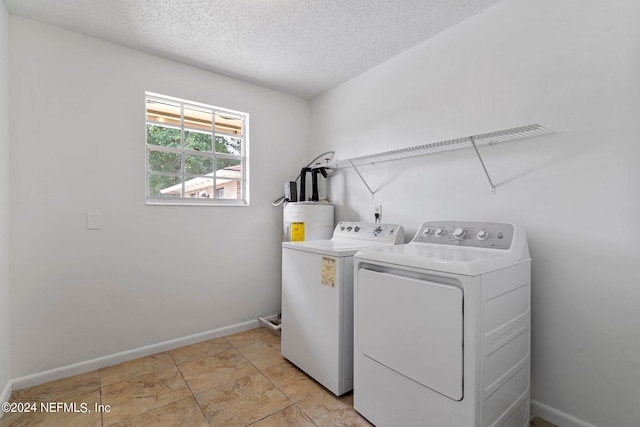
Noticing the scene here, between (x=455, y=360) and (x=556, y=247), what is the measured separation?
2.92 ft

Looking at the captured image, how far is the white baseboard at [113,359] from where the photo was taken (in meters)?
1.93

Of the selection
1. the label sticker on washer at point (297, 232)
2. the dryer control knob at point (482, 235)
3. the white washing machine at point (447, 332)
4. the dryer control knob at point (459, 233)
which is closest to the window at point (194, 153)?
the label sticker on washer at point (297, 232)

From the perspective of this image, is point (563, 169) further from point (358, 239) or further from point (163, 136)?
point (163, 136)

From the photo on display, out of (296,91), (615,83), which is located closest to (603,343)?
(615,83)

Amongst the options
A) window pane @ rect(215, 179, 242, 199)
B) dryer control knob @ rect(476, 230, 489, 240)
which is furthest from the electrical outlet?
window pane @ rect(215, 179, 242, 199)

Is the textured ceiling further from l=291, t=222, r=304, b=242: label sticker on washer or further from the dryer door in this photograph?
the dryer door

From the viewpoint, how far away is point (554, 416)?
5.16 feet

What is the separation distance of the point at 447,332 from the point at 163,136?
8.38ft

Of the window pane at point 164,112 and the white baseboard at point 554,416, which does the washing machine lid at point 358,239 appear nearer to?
the white baseboard at point 554,416

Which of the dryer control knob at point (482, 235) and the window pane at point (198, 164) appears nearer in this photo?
the dryer control knob at point (482, 235)

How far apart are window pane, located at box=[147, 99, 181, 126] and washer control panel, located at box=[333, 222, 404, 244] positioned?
172 centimetres

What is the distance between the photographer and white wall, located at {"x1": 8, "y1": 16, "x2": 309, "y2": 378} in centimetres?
195

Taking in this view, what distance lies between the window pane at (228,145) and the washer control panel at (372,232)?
4.28 feet

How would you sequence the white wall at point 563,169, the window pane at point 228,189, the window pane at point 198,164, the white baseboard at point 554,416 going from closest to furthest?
the white wall at point 563,169, the white baseboard at point 554,416, the window pane at point 198,164, the window pane at point 228,189
